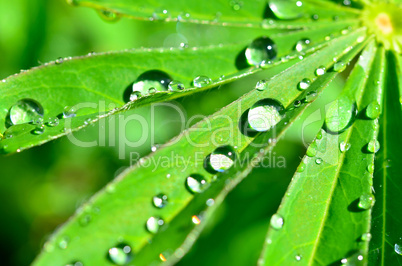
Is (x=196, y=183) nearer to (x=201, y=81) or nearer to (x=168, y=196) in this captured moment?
(x=168, y=196)

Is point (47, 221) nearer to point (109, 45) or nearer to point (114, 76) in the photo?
point (109, 45)

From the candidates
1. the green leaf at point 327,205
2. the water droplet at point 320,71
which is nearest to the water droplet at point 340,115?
the green leaf at point 327,205

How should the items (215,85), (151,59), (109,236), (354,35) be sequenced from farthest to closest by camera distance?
(354,35), (151,59), (215,85), (109,236)

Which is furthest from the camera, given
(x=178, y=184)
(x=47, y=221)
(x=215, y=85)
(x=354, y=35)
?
(x=47, y=221)

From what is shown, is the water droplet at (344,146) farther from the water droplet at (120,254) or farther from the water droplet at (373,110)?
the water droplet at (120,254)

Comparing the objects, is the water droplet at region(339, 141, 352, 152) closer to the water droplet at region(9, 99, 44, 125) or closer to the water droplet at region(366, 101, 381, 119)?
the water droplet at region(366, 101, 381, 119)

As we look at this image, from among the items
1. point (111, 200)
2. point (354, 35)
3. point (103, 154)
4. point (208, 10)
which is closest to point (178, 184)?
point (111, 200)

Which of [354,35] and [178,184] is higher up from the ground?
[354,35]
